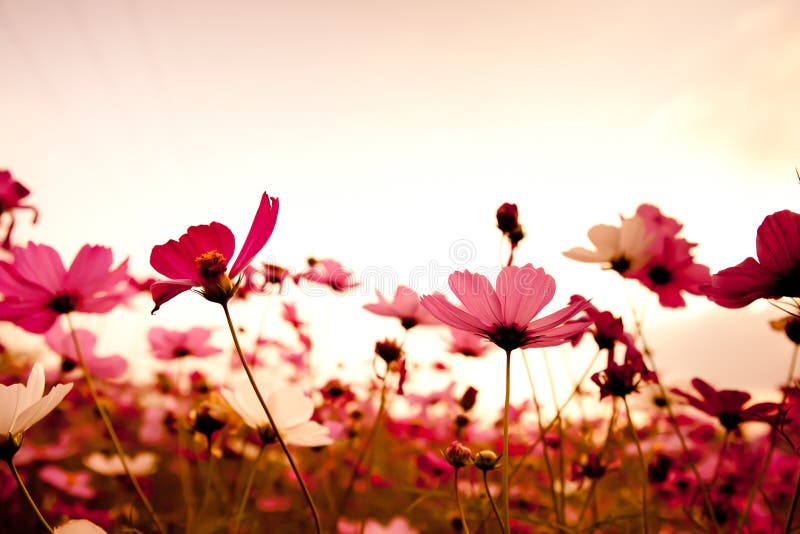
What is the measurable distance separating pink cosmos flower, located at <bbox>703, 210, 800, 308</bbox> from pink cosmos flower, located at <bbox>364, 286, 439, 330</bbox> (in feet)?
1.34

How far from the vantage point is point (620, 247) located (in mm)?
751

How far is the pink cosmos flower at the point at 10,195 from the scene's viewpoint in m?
0.78

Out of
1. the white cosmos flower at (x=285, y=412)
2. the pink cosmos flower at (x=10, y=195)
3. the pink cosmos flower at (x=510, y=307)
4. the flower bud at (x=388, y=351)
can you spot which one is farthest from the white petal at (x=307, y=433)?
the pink cosmos flower at (x=10, y=195)

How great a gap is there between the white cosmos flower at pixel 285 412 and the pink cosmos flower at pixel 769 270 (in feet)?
1.53

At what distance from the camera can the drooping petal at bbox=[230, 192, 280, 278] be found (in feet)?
1.38

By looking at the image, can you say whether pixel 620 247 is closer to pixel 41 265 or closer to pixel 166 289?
pixel 166 289

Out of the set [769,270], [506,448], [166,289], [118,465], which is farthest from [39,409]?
[118,465]

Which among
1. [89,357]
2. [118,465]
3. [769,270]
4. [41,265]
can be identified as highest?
[769,270]

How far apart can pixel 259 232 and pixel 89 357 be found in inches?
32.6

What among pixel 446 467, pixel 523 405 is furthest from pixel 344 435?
pixel 523 405

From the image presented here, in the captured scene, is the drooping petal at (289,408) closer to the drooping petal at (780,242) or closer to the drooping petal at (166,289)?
the drooping petal at (166,289)

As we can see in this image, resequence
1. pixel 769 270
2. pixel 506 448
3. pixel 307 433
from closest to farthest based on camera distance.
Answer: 1. pixel 506 448
2. pixel 769 270
3. pixel 307 433

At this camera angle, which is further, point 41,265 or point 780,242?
point 41,265

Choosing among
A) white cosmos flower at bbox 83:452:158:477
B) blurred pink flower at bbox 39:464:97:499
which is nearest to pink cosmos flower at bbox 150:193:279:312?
white cosmos flower at bbox 83:452:158:477
